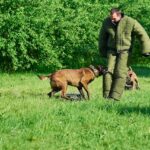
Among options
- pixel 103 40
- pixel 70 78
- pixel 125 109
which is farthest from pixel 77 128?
pixel 70 78

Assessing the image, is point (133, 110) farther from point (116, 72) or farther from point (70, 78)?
point (70, 78)

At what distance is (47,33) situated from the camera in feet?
88.9

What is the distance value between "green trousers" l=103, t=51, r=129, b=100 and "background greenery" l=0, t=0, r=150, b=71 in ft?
41.3

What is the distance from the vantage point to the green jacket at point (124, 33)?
12.2 metres

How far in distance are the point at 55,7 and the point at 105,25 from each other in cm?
1492

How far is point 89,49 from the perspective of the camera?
30344 mm

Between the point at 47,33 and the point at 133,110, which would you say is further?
the point at 47,33

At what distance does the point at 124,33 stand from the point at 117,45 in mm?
316

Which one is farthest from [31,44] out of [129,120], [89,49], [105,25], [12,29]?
[129,120]

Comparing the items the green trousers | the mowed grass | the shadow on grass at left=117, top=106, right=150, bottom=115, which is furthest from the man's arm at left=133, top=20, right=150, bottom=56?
→ the mowed grass

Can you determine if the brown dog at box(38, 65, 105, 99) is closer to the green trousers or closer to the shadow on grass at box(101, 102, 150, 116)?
the green trousers

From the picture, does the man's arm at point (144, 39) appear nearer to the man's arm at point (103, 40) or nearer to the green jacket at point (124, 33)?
the green jacket at point (124, 33)

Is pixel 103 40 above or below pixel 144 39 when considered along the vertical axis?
below

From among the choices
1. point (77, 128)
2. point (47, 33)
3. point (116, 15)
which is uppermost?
point (116, 15)
